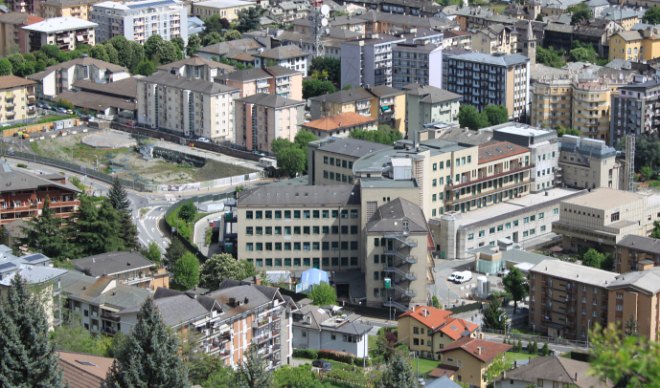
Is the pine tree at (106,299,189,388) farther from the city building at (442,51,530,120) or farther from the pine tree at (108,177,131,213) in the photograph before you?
the city building at (442,51,530,120)

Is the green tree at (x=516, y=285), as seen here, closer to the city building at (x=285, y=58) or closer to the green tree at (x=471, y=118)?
the green tree at (x=471, y=118)

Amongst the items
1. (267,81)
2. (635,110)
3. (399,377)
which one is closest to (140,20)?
(267,81)

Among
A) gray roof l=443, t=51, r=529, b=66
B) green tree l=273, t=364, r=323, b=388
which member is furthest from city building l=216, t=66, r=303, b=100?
green tree l=273, t=364, r=323, b=388

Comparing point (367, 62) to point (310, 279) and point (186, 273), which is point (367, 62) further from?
point (186, 273)

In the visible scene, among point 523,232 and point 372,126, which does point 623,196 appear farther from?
point 372,126

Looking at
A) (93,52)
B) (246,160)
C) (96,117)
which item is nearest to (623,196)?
(246,160)

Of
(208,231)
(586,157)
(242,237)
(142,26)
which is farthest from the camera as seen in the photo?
(142,26)

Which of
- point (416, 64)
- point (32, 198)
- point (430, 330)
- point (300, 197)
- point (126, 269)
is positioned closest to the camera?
point (430, 330)
